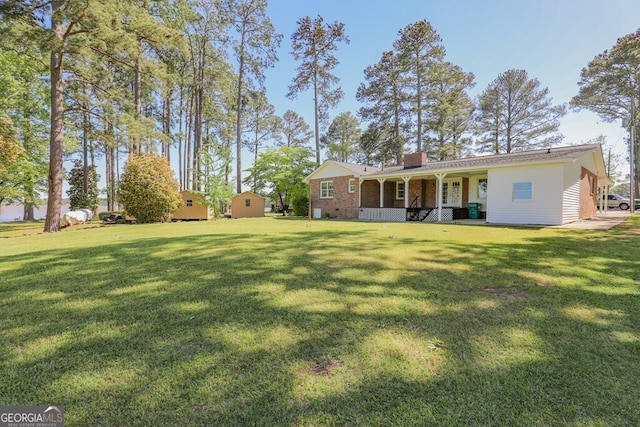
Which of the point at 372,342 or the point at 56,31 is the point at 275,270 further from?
the point at 56,31

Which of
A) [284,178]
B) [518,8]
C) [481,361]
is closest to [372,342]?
[481,361]

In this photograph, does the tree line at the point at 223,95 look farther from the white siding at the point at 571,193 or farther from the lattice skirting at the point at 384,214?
the white siding at the point at 571,193

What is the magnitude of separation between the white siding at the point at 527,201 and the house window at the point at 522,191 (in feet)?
0.40

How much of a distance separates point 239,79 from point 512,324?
30.0 metres

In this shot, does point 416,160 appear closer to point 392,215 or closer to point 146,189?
point 392,215

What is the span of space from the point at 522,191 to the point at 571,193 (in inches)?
96.2

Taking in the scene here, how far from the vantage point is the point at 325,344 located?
2.56 metres

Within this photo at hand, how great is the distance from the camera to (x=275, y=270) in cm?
487

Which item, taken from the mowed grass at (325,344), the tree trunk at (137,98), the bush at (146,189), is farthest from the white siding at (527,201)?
the tree trunk at (137,98)

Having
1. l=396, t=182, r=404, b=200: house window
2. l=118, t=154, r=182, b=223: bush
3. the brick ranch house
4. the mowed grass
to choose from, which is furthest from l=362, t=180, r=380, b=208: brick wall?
the mowed grass

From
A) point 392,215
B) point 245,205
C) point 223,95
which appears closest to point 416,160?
point 392,215

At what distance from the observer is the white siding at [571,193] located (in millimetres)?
12625

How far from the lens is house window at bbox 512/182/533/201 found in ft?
42.8

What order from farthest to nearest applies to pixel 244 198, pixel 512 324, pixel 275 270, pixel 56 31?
pixel 244 198 → pixel 56 31 → pixel 275 270 → pixel 512 324
